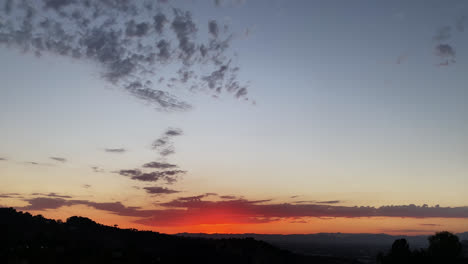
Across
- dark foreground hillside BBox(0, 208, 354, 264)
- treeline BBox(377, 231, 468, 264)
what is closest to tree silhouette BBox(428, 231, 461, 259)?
treeline BBox(377, 231, 468, 264)

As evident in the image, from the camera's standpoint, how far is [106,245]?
424 feet

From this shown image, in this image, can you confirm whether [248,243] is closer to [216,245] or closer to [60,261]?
[216,245]

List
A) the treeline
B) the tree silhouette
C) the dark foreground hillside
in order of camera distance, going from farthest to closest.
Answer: the tree silhouette → the treeline → the dark foreground hillside

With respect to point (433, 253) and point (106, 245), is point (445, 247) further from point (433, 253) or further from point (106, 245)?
point (106, 245)

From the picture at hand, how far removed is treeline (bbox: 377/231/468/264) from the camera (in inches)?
4112

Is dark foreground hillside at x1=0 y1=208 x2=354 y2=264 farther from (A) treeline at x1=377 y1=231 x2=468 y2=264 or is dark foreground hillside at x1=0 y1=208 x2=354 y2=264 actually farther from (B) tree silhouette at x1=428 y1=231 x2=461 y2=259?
(B) tree silhouette at x1=428 y1=231 x2=461 y2=259

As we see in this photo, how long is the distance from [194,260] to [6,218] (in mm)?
71175

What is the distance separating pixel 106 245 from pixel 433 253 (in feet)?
350

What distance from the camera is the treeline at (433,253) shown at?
104m

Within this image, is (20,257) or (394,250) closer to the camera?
(20,257)

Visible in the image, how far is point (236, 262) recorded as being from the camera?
143 meters

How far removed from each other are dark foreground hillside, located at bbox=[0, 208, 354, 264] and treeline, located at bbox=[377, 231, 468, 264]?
5733cm

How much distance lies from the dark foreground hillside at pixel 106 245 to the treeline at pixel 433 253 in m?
57.3

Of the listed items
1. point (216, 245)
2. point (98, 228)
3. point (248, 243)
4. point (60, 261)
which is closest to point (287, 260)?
point (248, 243)
